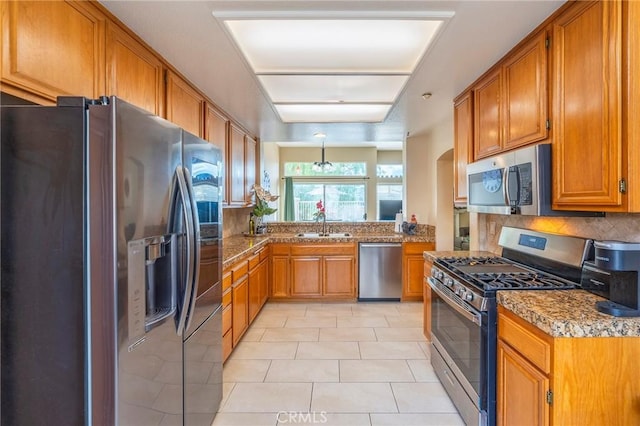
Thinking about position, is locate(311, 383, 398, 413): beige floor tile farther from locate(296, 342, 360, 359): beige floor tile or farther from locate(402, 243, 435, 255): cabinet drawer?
locate(402, 243, 435, 255): cabinet drawer

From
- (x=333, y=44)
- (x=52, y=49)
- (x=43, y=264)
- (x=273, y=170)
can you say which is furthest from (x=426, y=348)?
(x=273, y=170)

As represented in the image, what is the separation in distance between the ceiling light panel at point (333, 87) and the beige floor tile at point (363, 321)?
2.36 meters

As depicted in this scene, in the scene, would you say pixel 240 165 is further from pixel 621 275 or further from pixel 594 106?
pixel 621 275

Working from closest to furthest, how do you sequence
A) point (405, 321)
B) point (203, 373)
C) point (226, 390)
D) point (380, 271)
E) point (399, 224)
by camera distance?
1. point (203, 373)
2. point (226, 390)
3. point (405, 321)
4. point (380, 271)
5. point (399, 224)

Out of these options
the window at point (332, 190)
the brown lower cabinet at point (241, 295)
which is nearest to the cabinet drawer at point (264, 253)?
the brown lower cabinet at point (241, 295)

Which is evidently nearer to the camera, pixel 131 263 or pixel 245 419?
pixel 131 263

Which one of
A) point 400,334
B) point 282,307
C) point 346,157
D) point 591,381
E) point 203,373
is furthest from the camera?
point 346,157

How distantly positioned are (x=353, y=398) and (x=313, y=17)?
7.83 ft

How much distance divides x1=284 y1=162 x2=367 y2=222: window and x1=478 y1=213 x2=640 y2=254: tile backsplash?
17.7ft

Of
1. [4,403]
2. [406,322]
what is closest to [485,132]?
[406,322]

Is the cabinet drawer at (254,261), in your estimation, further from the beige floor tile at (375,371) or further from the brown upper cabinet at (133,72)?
the brown upper cabinet at (133,72)

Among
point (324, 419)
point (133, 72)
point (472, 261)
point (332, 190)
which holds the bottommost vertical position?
point (324, 419)

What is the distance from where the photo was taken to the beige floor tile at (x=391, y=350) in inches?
114

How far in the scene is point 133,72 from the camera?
1863 mm
